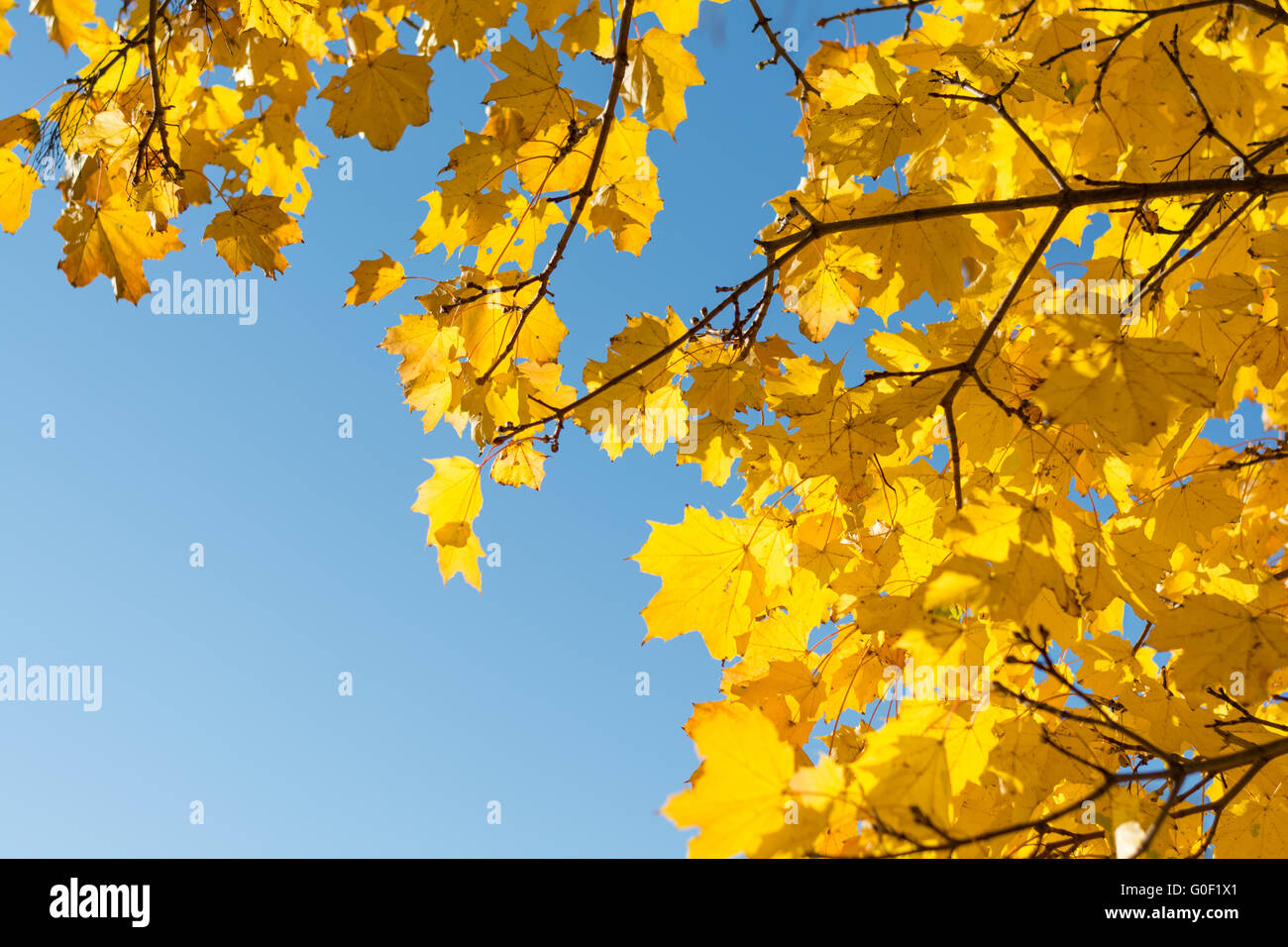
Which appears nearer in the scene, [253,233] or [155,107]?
[155,107]

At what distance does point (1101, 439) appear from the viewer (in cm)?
225

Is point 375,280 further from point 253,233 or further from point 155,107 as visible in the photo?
point 155,107

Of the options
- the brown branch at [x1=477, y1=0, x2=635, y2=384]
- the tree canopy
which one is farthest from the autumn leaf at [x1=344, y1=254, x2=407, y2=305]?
the brown branch at [x1=477, y1=0, x2=635, y2=384]

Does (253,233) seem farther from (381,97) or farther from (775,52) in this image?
(775,52)

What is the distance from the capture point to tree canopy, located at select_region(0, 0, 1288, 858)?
2.12 metres

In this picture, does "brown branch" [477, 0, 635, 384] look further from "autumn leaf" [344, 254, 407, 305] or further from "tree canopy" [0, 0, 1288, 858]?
"autumn leaf" [344, 254, 407, 305]

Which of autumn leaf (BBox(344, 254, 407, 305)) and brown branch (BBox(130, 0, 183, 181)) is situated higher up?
brown branch (BBox(130, 0, 183, 181))

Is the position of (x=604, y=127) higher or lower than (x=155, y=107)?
lower

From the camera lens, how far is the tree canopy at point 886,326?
2.12 meters

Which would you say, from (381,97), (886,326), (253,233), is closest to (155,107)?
(253,233)

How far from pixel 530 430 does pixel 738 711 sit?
1.47 m

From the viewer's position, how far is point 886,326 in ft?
10.2

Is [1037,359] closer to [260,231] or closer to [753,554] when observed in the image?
[753,554]
